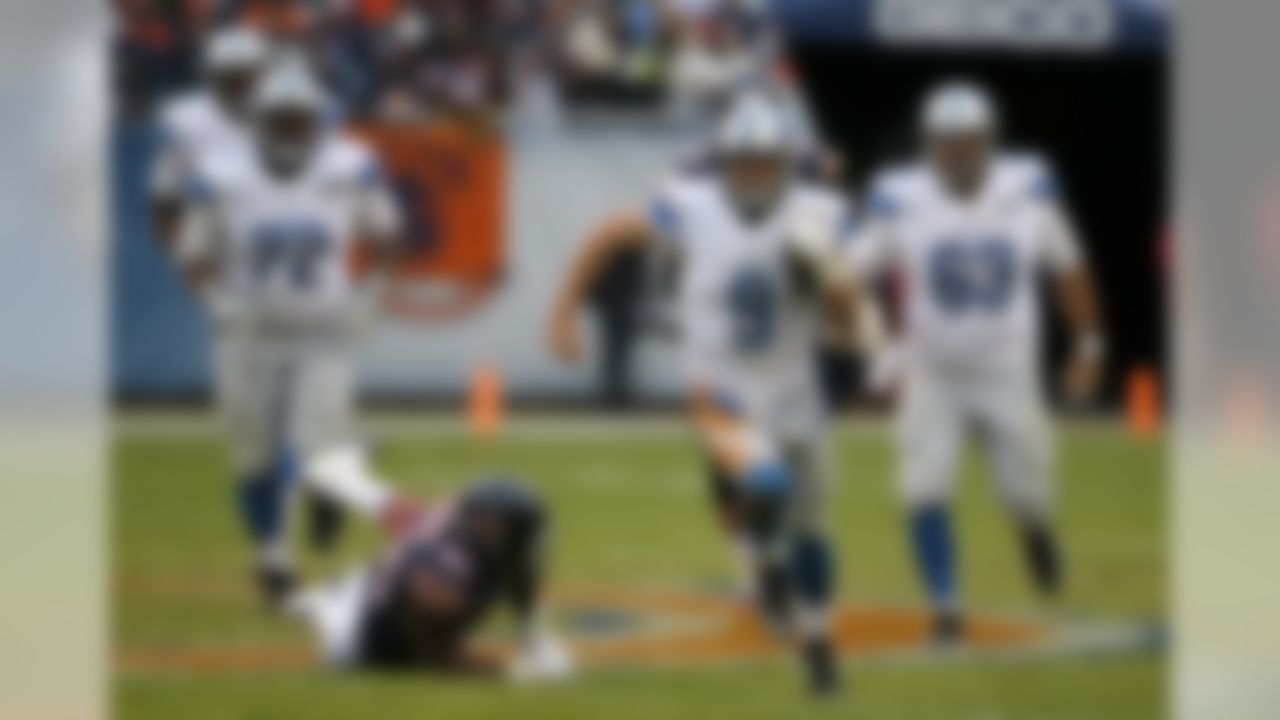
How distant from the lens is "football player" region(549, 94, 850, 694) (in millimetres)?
3734

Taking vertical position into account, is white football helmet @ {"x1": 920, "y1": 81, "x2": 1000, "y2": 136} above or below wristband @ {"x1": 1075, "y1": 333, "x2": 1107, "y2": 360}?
above

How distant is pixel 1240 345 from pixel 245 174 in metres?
1.41

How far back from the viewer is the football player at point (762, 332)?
373 centimetres

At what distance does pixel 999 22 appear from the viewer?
3.77 m

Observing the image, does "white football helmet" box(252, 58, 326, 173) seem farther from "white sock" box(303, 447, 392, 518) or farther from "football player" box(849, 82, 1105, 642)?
"football player" box(849, 82, 1105, 642)

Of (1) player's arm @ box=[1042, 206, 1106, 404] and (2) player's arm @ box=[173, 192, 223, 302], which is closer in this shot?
(2) player's arm @ box=[173, 192, 223, 302]

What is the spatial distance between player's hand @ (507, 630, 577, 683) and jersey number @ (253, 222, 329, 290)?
528 millimetres

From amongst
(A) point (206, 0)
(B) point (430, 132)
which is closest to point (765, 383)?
(B) point (430, 132)

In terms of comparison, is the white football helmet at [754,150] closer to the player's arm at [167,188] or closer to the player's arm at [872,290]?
the player's arm at [872,290]

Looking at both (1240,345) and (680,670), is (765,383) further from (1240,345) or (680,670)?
(1240,345)

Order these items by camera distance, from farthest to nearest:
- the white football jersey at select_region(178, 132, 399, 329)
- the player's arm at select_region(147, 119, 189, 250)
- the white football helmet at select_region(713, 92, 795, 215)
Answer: the white football helmet at select_region(713, 92, 795, 215), the white football jersey at select_region(178, 132, 399, 329), the player's arm at select_region(147, 119, 189, 250)

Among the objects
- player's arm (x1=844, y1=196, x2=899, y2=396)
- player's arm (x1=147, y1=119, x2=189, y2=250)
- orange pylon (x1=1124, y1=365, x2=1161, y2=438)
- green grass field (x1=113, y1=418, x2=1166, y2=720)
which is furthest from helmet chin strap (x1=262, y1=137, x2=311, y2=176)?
orange pylon (x1=1124, y1=365, x2=1161, y2=438)

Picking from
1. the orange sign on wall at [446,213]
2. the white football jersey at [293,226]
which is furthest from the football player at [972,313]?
the white football jersey at [293,226]

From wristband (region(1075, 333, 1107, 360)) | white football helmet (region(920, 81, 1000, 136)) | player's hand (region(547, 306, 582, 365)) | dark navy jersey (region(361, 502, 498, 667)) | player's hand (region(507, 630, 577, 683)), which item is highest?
white football helmet (region(920, 81, 1000, 136))
